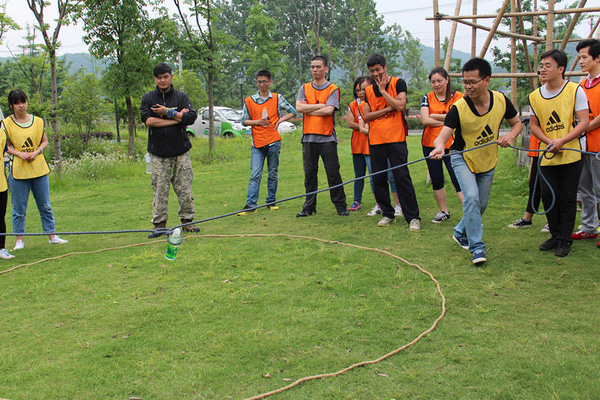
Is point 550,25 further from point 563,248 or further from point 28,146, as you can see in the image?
point 28,146

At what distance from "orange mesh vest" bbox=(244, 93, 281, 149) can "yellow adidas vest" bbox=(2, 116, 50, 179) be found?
276 centimetres

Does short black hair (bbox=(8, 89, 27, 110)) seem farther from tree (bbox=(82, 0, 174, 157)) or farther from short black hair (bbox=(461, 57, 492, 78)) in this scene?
tree (bbox=(82, 0, 174, 157))

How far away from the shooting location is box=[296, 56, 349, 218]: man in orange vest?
6.95 metres

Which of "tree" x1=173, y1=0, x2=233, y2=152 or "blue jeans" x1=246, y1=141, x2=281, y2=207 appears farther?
"tree" x1=173, y1=0, x2=233, y2=152

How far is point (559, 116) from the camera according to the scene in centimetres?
493

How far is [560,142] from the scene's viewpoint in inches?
189

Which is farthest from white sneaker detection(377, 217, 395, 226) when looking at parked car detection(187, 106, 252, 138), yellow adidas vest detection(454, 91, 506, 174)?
parked car detection(187, 106, 252, 138)

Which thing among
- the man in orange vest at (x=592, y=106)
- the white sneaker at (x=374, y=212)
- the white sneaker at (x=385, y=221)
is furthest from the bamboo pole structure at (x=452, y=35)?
the man in orange vest at (x=592, y=106)

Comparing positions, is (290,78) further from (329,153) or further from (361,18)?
(329,153)

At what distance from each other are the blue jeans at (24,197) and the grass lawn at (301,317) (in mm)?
314

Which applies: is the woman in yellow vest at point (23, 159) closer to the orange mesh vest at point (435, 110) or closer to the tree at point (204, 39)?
the orange mesh vest at point (435, 110)

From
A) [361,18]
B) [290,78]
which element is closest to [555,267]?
[361,18]

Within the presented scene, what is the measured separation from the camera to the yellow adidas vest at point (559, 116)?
486cm

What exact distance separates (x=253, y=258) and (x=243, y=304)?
1.25 m
